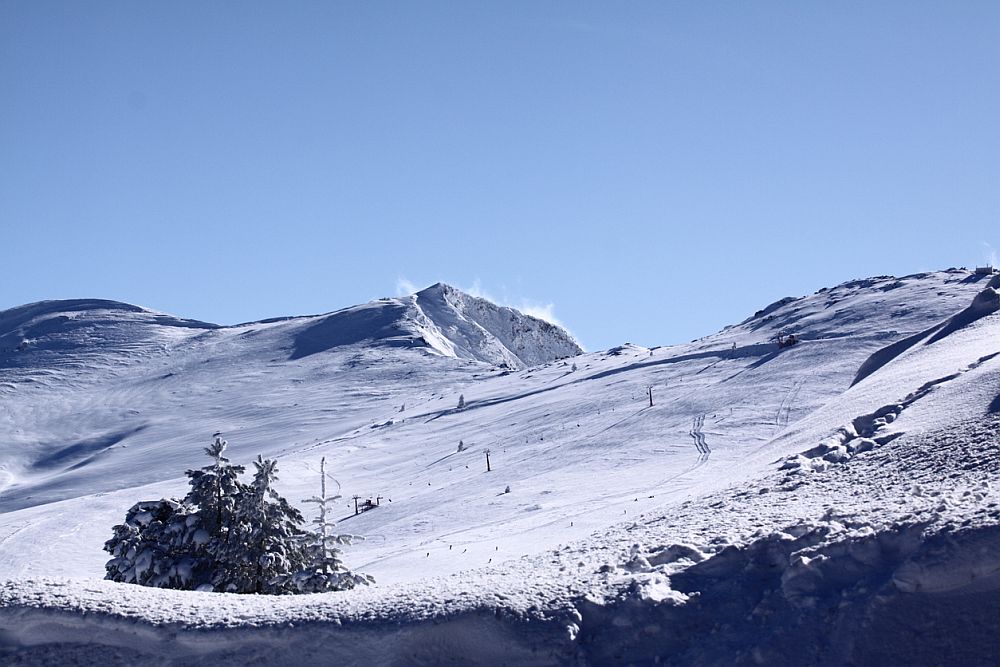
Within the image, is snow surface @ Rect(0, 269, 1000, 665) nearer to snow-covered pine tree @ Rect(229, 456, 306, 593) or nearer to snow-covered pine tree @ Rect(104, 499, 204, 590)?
snow-covered pine tree @ Rect(229, 456, 306, 593)

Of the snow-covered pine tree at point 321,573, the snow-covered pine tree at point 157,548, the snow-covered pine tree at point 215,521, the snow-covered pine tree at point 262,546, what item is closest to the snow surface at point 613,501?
the snow-covered pine tree at point 321,573

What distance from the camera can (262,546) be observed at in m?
16.3

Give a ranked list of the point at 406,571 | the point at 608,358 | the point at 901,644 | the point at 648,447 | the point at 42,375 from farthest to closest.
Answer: the point at 42,375
the point at 608,358
the point at 648,447
the point at 406,571
the point at 901,644

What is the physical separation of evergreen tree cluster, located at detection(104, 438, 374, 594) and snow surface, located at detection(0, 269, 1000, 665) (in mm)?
4092

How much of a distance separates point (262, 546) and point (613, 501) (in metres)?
11.1

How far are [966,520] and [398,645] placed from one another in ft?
11.6

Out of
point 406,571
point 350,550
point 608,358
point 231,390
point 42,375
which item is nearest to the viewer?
point 406,571

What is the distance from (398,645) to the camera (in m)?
6.06

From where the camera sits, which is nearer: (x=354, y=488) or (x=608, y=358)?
(x=354, y=488)

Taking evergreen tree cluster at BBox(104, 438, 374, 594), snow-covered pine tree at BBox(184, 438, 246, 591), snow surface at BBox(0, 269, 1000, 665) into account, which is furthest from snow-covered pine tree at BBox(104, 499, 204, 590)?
snow surface at BBox(0, 269, 1000, 665)

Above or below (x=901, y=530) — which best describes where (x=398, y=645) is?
below

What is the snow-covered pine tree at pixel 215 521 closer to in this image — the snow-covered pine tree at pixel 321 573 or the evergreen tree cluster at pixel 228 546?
the evergreen tree cluster at pixel 228 546

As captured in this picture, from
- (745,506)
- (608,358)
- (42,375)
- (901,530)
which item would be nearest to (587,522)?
(745,506)

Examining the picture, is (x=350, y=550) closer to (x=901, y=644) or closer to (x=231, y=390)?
(x=901, y=644)
